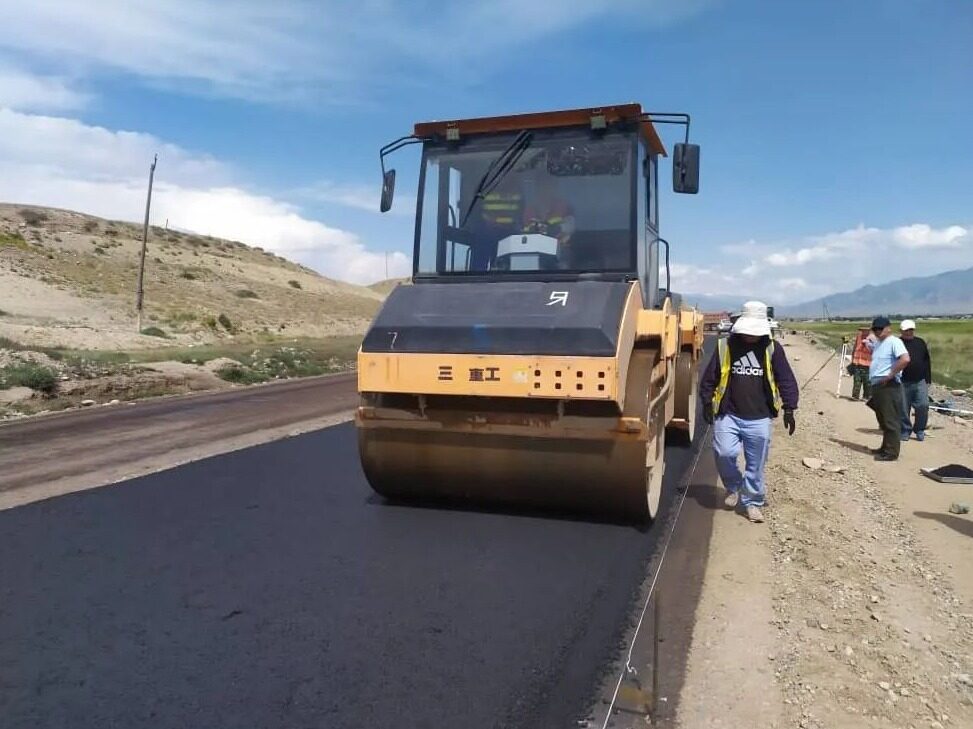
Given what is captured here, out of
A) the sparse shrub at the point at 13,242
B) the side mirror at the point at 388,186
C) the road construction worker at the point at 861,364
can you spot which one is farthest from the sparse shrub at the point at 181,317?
the side mirror at the point at 388,186

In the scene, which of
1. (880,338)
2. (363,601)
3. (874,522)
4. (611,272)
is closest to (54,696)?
(363,601)

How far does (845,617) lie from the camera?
164 inches

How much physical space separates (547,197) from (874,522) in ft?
12.3

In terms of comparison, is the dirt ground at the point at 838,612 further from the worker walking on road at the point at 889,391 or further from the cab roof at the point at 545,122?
the cab roof at the point at 545,122

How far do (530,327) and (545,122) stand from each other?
6.41 ft

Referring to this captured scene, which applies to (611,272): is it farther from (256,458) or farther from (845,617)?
(256,458)

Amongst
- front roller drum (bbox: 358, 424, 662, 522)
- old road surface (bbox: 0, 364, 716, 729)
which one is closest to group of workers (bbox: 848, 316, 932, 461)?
old road surface (bbox: 0, 364, 716, 729)

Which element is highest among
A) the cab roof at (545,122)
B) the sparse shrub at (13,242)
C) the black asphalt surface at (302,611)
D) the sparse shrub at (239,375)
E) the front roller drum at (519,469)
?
the sparse shrub at (13,242)

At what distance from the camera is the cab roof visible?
581 centimetres

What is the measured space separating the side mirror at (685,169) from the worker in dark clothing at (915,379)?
18.6 ft

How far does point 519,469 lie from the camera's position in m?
5.16

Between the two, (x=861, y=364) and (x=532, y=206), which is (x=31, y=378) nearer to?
(x=532, y=206)

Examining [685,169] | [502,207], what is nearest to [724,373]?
[685,169]

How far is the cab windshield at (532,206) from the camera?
19.2 feet
